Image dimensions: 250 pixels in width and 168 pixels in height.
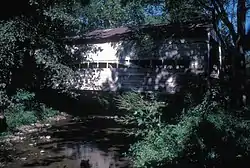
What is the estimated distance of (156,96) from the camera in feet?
33.7

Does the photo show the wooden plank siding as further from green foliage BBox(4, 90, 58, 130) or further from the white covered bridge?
green foliage BBox(4, 90, 58, 130)

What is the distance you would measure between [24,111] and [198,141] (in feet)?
40.4

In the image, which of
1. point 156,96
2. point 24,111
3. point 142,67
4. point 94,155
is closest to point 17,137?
point 24,111

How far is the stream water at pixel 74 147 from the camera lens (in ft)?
30.8

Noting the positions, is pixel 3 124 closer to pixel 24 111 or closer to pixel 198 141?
pixel 24 111

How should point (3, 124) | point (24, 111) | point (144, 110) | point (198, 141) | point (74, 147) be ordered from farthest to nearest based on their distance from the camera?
point (24, 111)
point (3, 124)
point (74, 147)
point (144, 110)
point (198, 141)

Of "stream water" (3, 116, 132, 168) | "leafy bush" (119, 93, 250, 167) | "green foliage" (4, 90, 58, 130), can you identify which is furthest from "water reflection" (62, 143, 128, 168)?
"green foliage" (4, 90, 58, 130)

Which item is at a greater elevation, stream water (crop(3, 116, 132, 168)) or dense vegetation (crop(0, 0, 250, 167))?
dense vegetation (crop(0, 0, 250, 167))

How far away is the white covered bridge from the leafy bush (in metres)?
8.57

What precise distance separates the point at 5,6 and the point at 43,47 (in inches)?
232

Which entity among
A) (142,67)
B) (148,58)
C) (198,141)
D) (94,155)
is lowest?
(94,155)

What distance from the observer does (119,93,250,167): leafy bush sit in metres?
6.90

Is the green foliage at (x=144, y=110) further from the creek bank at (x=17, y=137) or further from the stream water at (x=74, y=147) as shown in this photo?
the creek bank at (x=17, y=137)

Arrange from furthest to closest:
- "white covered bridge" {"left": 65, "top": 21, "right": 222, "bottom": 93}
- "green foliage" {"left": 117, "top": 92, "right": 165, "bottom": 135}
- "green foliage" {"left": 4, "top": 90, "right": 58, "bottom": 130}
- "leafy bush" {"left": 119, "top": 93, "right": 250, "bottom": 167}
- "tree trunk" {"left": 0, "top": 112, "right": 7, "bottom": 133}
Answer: "white covered bridge" {"left": 65, "top": 21, "right": 222, "bottom": 93}, "green foliage" {"left": 4, "top": 90, "right": 58, "bottom": 130}, "tree trunk" {"left": 0, "top": 112, "right": 7, "bottom": 133}, "green foliage" {"left": 117, "top": 92, "right": 165, "bottom": 135}, "leafy bush" {"left": 119, "top": 93, "right": 250, "bottom": 167}
